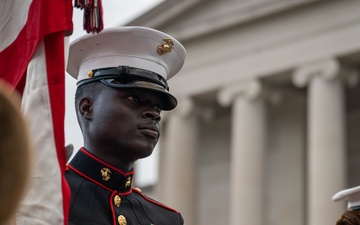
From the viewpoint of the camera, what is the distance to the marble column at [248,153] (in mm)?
47375

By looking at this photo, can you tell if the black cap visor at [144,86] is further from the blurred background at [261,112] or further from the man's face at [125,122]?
the blurred background at [261,112]

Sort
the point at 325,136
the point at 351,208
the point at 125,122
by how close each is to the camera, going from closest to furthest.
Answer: the point at 125,122 < the point at 351,208 < the point at 325,136

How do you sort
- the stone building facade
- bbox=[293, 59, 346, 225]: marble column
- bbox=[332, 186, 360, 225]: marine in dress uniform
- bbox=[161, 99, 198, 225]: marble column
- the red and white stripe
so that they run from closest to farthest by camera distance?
the red and white stripe → bbox=[332, 186, 360, 225]: marine in dress uniform → bbox=[293, 59, 346, 225]: marble column → the stone building facade → bbox=[161, 99, 198, 225]: marble column

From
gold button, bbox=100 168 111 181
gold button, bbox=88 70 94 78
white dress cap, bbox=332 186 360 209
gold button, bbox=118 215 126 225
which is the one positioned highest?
gold button, bbox=88 70 94 78

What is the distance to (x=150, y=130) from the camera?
6.73 metres

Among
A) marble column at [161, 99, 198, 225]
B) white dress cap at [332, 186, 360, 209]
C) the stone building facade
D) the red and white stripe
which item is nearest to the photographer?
the red and white stripe

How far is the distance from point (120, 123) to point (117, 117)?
0.12 feet

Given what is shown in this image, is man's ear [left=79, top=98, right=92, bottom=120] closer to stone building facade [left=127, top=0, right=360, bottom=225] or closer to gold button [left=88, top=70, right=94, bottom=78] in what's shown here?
gold button [left=88, top=70, right=94, bottom=78]

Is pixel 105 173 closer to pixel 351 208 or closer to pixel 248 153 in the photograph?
pixel 351 208

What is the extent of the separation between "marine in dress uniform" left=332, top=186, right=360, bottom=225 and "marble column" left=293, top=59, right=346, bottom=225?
34755 mm

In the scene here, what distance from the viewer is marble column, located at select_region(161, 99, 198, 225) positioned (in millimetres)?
50594

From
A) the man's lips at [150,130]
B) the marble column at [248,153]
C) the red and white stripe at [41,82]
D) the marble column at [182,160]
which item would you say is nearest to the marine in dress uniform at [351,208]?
the man's lips at [150,130]

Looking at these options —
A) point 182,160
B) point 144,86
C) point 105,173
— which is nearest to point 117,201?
point 105,173

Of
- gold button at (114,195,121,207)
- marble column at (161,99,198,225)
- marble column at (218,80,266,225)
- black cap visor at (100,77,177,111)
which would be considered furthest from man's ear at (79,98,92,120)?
marble column at (161,99,198,225)
